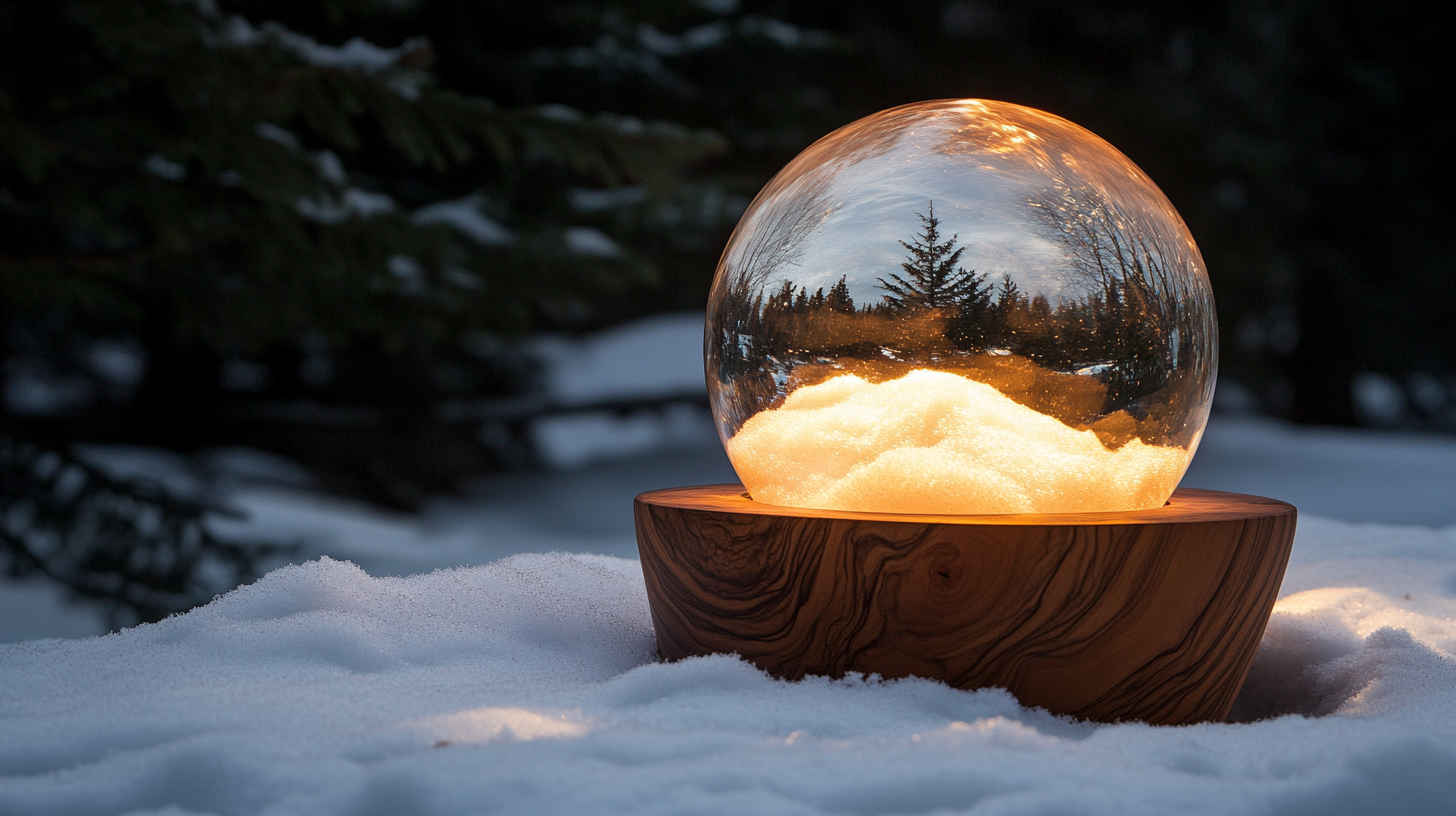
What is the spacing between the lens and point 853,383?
5.94ft

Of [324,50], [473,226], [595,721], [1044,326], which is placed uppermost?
[324,50]

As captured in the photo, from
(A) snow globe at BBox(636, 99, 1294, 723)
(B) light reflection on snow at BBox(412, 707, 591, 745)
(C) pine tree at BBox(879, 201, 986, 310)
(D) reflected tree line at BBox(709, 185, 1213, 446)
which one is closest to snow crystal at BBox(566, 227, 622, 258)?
(A) snow globe at BBox(636, 99, 1294, 723)

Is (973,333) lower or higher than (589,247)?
lower

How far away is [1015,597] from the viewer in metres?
1.50

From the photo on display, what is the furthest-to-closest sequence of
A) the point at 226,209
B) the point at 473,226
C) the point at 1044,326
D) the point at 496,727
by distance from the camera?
the point at 473,226
the point at 226,209
the point at 1044,326
the point at 496,727

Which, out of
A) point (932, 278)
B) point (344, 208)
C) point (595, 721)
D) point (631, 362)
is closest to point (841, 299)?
point (932, 278)

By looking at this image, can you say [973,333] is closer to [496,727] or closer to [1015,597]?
[1015,597]

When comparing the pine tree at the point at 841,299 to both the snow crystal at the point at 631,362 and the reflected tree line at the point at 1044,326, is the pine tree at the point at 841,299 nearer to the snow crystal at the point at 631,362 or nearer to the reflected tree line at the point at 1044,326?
the reflected tree line at the point at 1044,326

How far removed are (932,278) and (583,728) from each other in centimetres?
88

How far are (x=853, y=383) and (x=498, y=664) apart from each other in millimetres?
768

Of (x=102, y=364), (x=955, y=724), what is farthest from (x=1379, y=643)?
(x=102, y=364)

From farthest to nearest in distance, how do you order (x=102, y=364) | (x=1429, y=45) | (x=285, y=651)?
1. (x=1429, y=45)
2. (x=102, y=364)
3. (x=285, y=651)

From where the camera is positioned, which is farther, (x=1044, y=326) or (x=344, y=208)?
(x=344, y=208)

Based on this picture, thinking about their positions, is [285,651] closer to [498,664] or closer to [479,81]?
[498,664]
